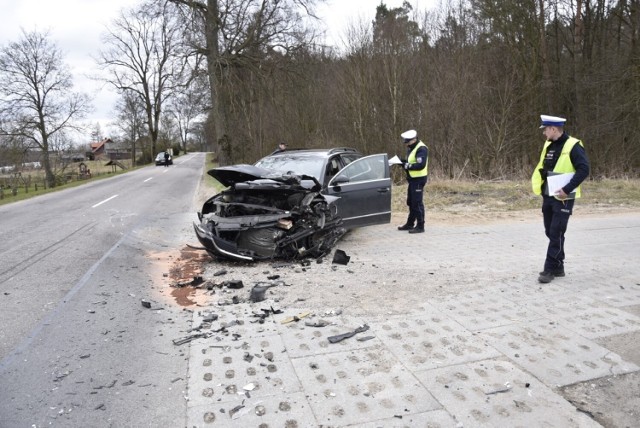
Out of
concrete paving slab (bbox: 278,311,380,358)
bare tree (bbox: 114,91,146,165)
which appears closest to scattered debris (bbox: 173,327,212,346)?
concrete paving slab (bbox: 278,311,380,358)

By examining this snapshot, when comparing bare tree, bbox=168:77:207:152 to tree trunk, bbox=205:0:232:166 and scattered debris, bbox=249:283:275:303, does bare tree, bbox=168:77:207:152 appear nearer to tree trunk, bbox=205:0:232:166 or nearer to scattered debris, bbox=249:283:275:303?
tree trunk, bbox=205:0:232:166

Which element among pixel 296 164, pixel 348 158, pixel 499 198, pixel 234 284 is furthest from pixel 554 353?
pixel 499 198

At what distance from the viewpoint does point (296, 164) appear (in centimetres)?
807

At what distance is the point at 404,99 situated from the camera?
1653 cm

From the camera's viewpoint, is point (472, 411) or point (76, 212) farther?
point (76, 212)

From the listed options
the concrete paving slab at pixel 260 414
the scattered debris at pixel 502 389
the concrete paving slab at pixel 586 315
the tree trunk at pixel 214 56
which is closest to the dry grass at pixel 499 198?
the concrete paving slab at pixel 586 315

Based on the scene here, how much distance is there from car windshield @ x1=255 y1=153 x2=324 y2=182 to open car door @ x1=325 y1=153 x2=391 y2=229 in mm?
413

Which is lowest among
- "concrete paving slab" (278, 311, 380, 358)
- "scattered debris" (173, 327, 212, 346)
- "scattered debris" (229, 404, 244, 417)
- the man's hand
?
"scattered debris" (229, 404, 244, 417)

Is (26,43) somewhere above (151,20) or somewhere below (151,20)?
above

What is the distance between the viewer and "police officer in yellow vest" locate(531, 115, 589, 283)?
4988 mm

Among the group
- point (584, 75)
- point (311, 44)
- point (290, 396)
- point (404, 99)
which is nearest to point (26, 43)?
point (311, 44)

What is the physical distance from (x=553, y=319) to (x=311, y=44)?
63.3 ft

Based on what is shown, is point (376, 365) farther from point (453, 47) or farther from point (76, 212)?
point (453, 47)

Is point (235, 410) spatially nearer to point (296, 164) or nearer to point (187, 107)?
point (296, 164)
